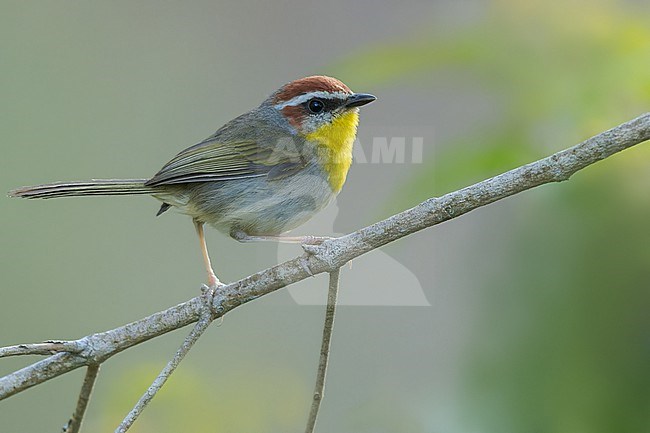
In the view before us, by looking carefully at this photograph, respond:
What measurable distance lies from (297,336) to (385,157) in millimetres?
827

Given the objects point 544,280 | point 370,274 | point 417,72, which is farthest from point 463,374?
point 417,72

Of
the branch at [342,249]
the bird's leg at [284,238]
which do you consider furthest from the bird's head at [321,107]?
the branch at [342,249]

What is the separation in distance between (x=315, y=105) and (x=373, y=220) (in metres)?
0.52

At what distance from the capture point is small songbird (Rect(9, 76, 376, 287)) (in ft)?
5.95

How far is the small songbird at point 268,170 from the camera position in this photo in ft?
5.95

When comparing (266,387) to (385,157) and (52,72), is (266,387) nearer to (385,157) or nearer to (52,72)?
(385,157)

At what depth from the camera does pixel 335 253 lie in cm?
122

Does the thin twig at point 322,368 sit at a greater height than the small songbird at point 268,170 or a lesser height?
lesser

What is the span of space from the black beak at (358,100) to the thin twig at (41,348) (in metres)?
0.90

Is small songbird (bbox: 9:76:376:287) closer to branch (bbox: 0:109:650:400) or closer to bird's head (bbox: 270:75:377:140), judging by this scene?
bird's head (bbox: 270:75:377:140)

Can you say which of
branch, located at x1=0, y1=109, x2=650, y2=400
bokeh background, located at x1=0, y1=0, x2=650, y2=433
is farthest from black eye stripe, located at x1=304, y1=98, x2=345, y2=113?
branch, located at x1=0, y1=109, x2=650, y2=400

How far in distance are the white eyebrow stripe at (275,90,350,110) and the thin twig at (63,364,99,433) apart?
89cm

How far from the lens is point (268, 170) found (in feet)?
6.23

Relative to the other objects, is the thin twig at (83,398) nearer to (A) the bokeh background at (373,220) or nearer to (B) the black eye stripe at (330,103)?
(A) the bokeh background at (373,220)
